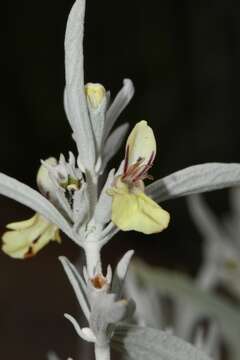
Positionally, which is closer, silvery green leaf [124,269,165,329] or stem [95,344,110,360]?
stem [95,344,110,360]

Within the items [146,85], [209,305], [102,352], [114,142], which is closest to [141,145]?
[114,142]

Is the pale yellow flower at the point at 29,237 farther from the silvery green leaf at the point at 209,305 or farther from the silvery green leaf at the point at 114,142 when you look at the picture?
the silvery green leaf at the point at 209,305

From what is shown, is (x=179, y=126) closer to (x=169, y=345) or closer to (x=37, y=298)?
(x=37, y=298)

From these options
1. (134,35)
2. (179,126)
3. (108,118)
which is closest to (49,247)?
(179,126)

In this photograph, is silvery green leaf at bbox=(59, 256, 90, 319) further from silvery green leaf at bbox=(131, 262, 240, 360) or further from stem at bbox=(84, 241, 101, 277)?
silvery green leaf at bbox=(131, 262, 240, 360)

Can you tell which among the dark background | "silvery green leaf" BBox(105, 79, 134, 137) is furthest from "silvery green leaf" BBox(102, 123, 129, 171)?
the dark background

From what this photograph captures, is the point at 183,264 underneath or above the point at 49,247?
underneath

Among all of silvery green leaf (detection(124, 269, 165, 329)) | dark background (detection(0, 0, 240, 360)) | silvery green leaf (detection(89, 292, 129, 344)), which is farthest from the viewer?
dark background (detection(0, 0, 240, 360))

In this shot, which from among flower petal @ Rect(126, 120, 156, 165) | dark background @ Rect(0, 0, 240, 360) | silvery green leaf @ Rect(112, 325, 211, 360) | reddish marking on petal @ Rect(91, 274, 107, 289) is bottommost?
silvery green leaf @ Rect(112, 325, 211, 360)
